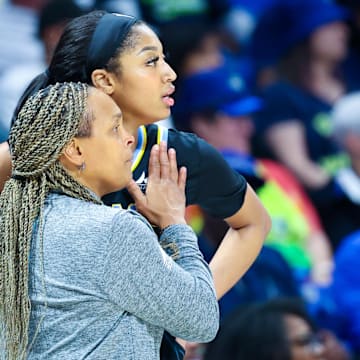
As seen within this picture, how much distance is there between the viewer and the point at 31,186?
2250 mm

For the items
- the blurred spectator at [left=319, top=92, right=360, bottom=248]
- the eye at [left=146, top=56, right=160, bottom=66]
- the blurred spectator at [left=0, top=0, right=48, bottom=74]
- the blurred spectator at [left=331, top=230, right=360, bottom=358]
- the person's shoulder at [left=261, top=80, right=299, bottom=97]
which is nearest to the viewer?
the eye at [left=146, top=56, right=160, bottom=66]

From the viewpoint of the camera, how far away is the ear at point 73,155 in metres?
2.24

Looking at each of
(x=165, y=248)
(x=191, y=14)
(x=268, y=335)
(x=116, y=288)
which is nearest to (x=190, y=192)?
(x=165, y=248)

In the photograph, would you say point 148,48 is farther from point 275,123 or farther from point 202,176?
point 275,123

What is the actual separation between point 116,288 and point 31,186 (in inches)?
11.7

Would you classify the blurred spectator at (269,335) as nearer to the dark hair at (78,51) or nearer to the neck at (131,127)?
the neck at (131,127)

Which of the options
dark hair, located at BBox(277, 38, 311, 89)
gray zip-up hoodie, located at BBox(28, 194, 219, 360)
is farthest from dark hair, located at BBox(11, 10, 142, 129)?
dark hair, located at BBox(277, 38, 311, 89)

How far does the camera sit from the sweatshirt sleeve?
2139mm

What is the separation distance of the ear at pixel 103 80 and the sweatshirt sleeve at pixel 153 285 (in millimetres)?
410

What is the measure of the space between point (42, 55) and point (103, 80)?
2.56 m

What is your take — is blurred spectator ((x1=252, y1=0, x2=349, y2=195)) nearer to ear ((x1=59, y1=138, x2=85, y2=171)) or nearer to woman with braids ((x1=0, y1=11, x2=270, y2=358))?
woman with braids ((x1=0, y1=11, x2=270, y2=358))

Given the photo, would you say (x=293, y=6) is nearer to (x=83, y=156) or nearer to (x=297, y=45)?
(x=297, y=45)

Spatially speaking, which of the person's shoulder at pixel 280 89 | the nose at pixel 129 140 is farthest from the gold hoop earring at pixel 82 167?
the person's shoulder at pixel 280 89

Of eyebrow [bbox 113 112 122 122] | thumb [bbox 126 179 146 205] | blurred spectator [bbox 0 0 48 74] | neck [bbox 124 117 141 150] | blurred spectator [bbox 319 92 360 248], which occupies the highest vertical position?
eyebrow [bbox 113 112 122 122]
